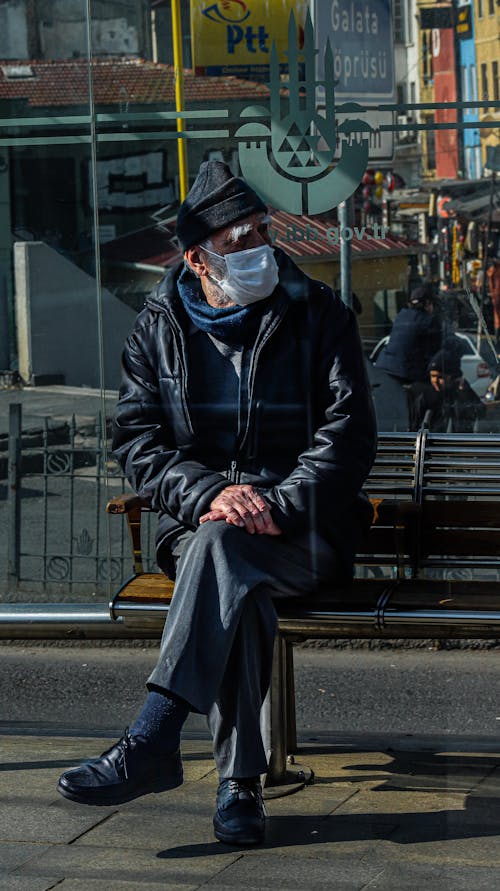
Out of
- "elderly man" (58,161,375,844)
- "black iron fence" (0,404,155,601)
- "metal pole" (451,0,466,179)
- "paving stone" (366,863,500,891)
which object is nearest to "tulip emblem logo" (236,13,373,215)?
"metal pole" (451,0,466,179)

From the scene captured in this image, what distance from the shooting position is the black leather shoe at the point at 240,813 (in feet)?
11.8

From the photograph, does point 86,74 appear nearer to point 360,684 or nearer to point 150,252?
point 150,252

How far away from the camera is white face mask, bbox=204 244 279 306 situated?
4055 millimetres

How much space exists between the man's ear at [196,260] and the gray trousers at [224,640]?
29.6 inches

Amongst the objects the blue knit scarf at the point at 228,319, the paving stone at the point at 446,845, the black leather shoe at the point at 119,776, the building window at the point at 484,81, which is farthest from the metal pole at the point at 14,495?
the paving stone at the point at 446,845

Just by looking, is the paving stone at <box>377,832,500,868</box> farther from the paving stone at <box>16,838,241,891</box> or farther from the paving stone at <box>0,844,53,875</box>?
the paving stone at <box>0,844,53,875</box>

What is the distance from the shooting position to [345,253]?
6.02 metres

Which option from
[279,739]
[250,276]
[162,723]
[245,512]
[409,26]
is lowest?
[279,739]

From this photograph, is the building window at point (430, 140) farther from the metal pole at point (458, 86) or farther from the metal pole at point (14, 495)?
the metal pole at point (14, 495)

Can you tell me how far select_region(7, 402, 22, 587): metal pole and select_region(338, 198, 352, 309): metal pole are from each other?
152cm

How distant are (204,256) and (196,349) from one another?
257 mm

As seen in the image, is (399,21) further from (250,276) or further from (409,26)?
(250,276)

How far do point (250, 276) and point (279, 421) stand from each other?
384 mm

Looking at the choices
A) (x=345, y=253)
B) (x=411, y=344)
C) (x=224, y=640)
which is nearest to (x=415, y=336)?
(x=411, y=344)
